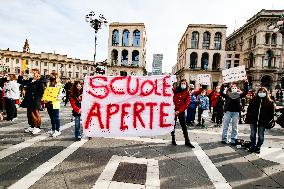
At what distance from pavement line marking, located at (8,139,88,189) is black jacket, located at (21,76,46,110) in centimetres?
225

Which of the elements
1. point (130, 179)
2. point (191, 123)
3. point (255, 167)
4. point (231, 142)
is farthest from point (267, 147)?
point (130, 179)

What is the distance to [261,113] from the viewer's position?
6984 millimetres

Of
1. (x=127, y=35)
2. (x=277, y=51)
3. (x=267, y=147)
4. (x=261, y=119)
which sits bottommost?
(x=267, y=147)

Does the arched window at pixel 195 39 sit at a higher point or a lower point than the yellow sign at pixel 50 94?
higher

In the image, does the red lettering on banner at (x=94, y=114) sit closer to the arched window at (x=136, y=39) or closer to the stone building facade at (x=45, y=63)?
the arched window at (x=136, y=39)

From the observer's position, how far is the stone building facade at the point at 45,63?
291 ft

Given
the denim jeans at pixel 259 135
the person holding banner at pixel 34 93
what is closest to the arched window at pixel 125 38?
the person holding banner at pixel 34 93

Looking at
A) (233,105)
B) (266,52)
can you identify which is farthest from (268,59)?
(233,105)

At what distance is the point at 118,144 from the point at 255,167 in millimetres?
3336

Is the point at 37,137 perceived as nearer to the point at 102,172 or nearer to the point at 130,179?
the point at 102,172

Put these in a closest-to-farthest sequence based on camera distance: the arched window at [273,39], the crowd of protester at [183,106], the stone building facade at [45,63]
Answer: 1. the crowd of protester at [183,106]
2. the arched window at [273,39]
3. the stone building facade at [45,63]

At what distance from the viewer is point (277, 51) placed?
55.6m

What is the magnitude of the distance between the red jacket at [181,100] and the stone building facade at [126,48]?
54.1 metres

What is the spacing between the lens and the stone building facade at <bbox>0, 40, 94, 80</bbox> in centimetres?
8862
